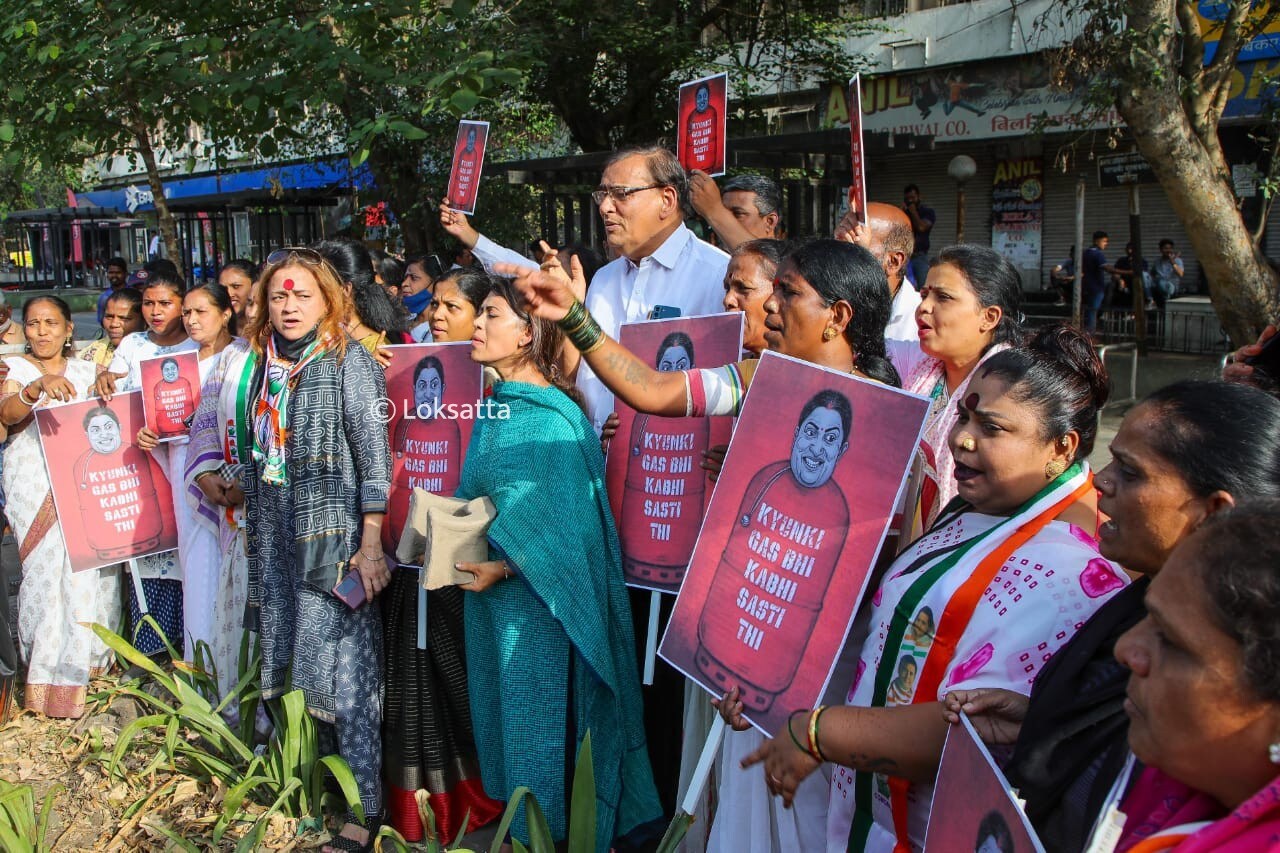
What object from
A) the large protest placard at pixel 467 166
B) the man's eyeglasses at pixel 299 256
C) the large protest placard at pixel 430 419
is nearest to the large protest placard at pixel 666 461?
the large protest placard at pixel 430 419

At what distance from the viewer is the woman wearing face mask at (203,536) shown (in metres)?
4.45

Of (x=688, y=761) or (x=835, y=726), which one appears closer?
(x=835, y=726)

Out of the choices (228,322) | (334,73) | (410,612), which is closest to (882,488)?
(410,612)

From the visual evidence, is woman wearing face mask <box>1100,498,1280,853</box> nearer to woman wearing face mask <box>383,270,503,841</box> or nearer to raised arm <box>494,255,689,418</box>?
raised arm <box>494,255,689,418</box>

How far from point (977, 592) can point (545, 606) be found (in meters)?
1.59

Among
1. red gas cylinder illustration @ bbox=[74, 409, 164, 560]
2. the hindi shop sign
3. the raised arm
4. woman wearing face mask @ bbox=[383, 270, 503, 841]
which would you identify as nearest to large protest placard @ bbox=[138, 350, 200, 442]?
red gas cylinder illustration @ bbox=[74, 409, 164, 560]

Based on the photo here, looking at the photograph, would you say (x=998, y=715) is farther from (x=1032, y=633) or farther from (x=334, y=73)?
(x=334, y=73)

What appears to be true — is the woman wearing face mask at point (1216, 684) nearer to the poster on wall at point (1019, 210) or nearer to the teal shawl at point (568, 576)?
the teal shawl at point (568, 576)

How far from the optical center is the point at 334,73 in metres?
7.23

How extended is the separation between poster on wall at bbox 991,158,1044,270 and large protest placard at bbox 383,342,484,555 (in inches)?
553

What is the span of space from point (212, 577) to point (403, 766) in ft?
4.92

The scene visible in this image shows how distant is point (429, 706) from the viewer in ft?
12.0

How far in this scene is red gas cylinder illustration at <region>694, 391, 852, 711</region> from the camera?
221 cm

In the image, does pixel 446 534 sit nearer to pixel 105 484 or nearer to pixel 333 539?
pixel 333 539
